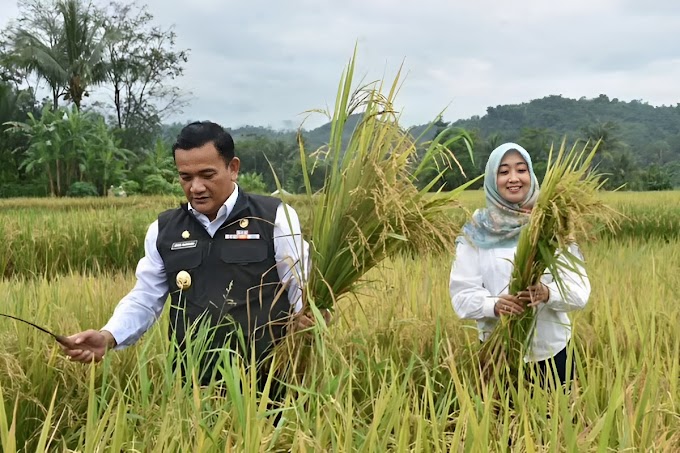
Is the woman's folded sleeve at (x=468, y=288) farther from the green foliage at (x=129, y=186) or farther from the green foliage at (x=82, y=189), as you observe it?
the green foliage at (x=129, y=186)

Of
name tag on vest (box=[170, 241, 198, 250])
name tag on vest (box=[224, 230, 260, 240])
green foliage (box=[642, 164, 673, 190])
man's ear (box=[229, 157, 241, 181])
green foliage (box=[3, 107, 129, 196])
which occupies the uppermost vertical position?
green foliage (box=[3, 107, 129, 196])

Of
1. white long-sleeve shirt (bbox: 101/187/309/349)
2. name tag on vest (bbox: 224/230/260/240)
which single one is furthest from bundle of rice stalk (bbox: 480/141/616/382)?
name tag on vest (bbox: 224/230/260/240)

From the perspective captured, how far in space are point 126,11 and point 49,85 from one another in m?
5.81

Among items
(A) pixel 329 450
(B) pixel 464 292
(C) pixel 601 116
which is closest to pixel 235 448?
(A) pixel 329 450

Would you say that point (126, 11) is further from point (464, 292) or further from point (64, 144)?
point (464, 292)

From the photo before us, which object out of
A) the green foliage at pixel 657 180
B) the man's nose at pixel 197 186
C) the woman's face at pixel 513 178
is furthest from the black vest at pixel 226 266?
the green foliage at pixel 657 180

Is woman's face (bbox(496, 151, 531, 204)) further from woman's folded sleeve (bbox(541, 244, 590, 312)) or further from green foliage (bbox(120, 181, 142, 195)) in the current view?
green foliage (bbox(120, 181, 142, 195))

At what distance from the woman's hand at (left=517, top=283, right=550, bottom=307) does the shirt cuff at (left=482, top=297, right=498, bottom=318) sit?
18 centimetres

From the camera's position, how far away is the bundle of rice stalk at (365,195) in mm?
1458

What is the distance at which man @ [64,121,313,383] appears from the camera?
1695 millimetres

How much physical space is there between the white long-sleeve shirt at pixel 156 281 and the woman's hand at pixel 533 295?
63cm

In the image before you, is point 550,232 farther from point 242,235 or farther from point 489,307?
point 242,235

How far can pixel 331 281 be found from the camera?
1.54m

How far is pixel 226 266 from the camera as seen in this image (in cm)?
175
